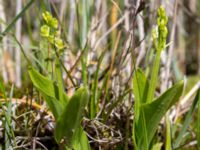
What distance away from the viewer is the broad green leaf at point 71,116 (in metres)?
0.68

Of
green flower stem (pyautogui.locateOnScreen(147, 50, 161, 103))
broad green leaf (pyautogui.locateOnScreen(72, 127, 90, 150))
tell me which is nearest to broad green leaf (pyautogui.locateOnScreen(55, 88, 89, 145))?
broad green leaf (pyautogui.locateOnScreen(72, 127, 90, 150))

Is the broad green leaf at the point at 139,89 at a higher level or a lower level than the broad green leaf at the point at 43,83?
lower

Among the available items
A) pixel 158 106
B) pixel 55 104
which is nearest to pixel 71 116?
pixel 55 104

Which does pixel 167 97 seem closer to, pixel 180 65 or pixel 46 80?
pixel 46 80

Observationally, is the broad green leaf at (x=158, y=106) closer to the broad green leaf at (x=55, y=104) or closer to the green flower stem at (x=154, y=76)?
the green flower stem at (x=154, y=76)

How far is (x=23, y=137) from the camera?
83cm

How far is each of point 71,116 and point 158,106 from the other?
150 millimetres

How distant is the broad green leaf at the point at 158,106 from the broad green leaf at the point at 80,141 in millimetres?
107

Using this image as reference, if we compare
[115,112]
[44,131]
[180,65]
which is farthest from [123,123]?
[180,65]

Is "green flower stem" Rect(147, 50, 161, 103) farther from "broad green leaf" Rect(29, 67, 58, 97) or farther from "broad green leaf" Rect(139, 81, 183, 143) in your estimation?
"broad green leaf" Rect(29, 67, 58, 97)

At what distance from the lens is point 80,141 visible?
0.78 metres

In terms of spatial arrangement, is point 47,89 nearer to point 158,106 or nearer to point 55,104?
point 55,104

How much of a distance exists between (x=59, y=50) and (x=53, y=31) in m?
0.07

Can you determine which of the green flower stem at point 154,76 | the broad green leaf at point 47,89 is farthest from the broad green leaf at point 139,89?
the broad green leaf at point 47,89
